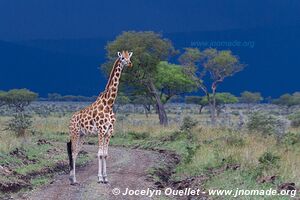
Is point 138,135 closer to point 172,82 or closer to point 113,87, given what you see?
point 113,87

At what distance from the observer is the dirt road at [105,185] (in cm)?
1282

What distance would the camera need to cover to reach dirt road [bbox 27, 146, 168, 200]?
42.1ft

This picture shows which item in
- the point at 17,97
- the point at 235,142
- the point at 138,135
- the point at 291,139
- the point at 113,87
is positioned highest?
the point at 17,97

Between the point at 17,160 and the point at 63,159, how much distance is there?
102 inches

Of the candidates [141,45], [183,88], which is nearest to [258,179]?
→ [141,45]

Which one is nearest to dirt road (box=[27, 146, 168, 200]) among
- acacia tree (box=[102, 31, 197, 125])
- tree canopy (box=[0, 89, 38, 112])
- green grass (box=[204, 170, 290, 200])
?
green grass (box=[204, 170, 290, 200])

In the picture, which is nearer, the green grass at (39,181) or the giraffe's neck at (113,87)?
the green grass at (39,181)

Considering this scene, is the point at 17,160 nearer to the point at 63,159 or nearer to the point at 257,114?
the point at 63,159

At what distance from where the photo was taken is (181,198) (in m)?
12.9

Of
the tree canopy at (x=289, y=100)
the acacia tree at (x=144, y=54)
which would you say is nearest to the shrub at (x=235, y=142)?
the acacia tree at (x=144, y=54)

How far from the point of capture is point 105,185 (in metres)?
14.1

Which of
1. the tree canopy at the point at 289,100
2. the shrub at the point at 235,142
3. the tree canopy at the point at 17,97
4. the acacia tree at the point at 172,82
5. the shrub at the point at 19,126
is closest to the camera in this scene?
the shrub at the point at 235,142

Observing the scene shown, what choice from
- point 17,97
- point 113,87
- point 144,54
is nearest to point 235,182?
point 113,87

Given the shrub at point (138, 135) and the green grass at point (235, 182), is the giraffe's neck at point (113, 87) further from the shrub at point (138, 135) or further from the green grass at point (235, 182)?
the shrub at point (138, 135)
